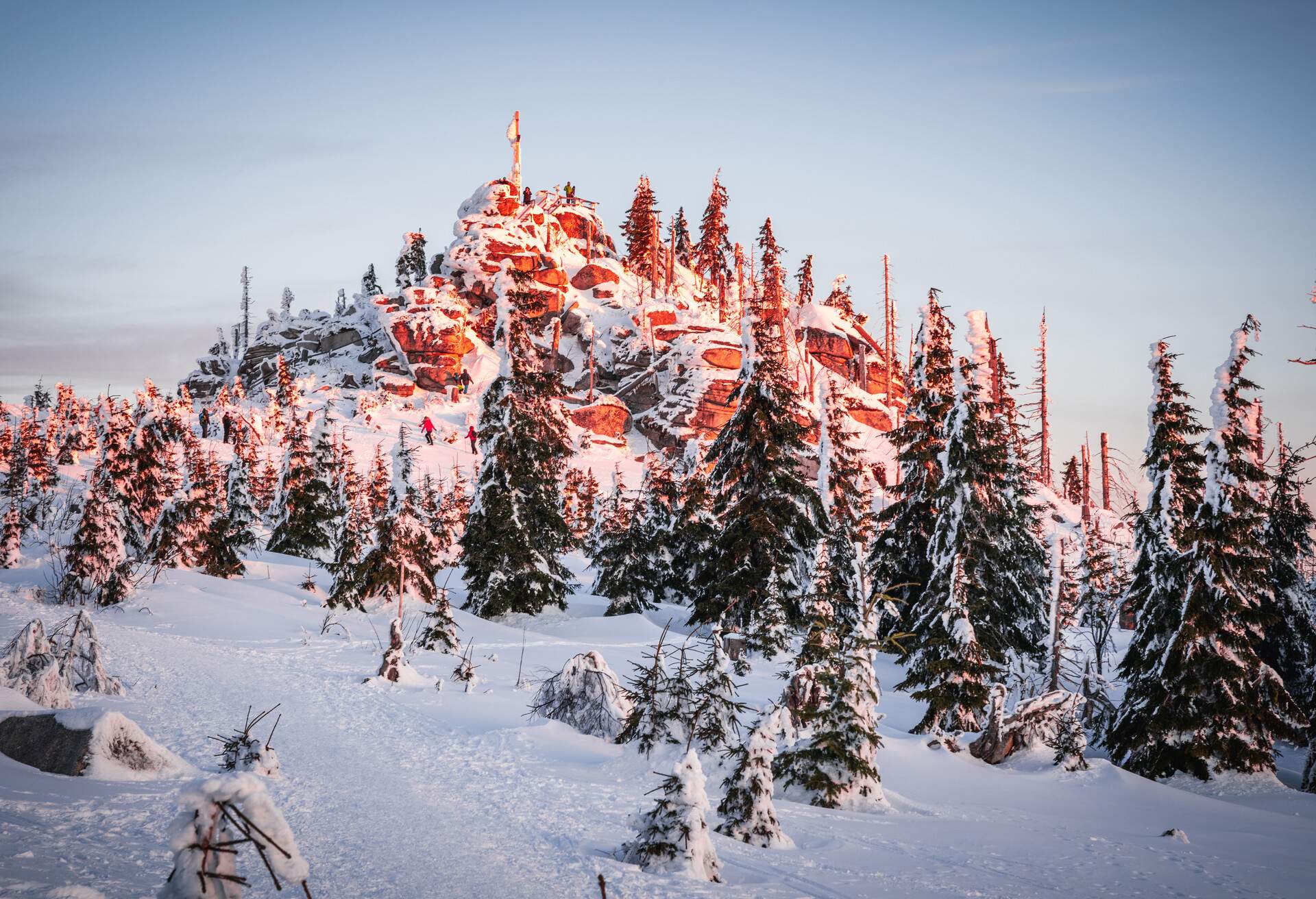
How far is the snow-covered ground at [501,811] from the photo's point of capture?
591cm

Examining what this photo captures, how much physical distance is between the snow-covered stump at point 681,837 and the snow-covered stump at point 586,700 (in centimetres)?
506

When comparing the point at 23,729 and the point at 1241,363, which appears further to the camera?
the point at 1241,363

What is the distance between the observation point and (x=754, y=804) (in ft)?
25.2

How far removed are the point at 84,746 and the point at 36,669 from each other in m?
3.72

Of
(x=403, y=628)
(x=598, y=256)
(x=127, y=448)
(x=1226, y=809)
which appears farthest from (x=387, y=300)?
(x=1226, y=809)

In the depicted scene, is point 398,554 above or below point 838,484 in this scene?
below

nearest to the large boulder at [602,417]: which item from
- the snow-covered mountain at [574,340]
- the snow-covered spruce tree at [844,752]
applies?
the snow-covered mountain at [574,340]

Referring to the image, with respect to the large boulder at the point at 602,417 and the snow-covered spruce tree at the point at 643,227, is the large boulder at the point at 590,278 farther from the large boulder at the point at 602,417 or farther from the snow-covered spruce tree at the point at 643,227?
the large boulder at the point at 602,417

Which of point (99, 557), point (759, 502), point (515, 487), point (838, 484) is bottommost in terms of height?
point (99, 557)

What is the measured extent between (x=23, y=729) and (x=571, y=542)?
2093 cm

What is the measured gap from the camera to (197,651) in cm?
1434

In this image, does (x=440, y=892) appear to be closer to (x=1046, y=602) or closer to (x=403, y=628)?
(x=403, y=628)

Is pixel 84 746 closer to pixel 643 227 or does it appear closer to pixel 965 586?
pixel 965 586

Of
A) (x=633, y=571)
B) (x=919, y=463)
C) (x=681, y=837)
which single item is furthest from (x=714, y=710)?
(x=633, y=571)
